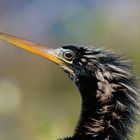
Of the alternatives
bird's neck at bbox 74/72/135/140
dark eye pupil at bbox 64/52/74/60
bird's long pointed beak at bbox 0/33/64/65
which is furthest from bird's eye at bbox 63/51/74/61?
bird's neck at bbox 74/72/135/140

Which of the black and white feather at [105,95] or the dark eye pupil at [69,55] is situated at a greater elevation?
the dark eye pupil at [69,55]

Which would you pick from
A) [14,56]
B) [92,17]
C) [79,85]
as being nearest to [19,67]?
[14,56]

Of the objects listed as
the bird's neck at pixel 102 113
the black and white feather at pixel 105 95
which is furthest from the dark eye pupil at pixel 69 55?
the bird's neck at pixel 102 113

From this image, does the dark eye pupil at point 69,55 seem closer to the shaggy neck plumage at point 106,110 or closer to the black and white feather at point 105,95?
the black and white feather at point 105,95

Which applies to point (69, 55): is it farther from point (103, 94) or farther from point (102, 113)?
point (102, 113)

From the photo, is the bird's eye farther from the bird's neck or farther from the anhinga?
the bird's neck

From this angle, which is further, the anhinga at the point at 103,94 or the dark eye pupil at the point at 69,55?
the dark eye pupil at the point at 69,55

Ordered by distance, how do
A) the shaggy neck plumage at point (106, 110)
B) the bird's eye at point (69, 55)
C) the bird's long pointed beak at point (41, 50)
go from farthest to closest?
the bird's long pointed beak at point (41, 50)
the bird's eye at point (69, 55)
the shaggy neck plumage at point (106, 110)

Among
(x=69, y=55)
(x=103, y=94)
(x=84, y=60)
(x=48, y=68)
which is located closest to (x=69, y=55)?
(x=69, y=55)
